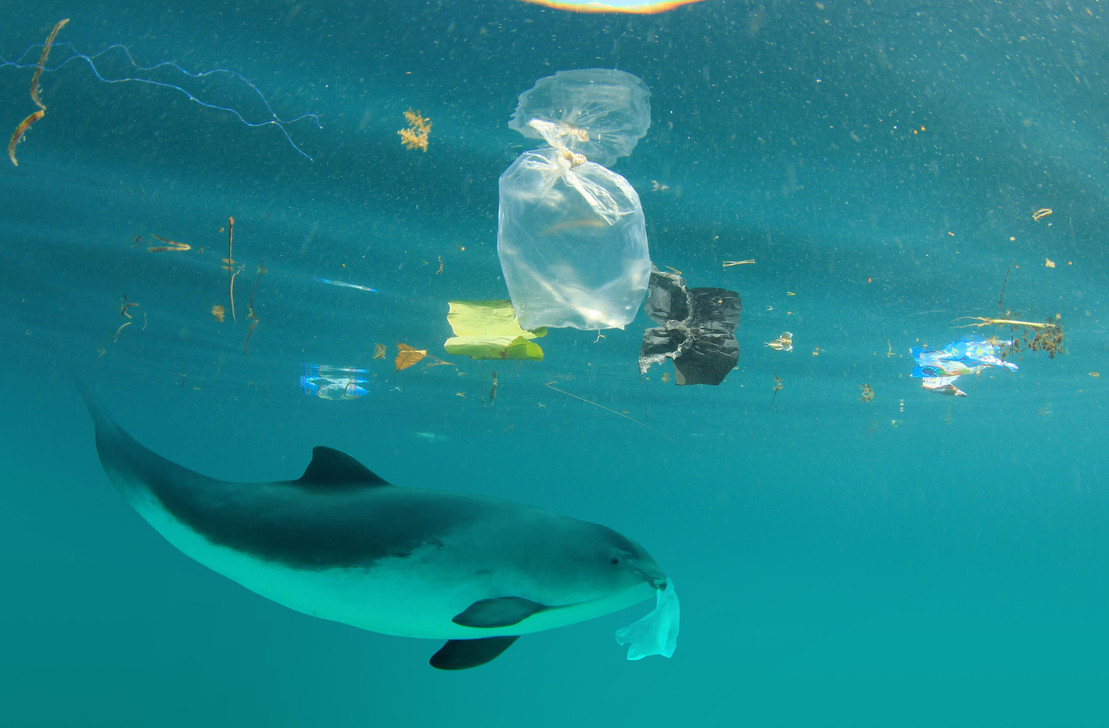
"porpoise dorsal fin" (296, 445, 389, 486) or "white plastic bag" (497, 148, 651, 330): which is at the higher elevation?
"white plastic bag" (497, 148, 651, 330)

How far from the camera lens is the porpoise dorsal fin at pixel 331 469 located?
263cm

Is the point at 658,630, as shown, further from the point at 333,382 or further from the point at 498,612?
the point at 333,382

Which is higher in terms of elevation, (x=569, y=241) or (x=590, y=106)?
(x=590, y=106)

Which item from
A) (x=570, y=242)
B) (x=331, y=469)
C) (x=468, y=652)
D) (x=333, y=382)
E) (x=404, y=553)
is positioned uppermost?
(x=570, y=242)

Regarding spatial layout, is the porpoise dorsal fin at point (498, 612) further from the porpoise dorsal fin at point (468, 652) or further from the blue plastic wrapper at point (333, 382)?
the blue plastic wrapper at point (333, 382)

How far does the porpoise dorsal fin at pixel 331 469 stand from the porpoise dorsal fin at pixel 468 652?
86 centimetres

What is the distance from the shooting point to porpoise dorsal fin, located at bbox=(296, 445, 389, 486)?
2.63 meters

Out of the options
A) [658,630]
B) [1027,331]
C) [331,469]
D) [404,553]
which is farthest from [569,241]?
[1027,331]

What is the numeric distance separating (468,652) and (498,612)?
373 mm

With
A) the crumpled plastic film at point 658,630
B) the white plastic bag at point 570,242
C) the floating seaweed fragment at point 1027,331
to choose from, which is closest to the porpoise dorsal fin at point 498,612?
the crumpled plastic film at point 658,630

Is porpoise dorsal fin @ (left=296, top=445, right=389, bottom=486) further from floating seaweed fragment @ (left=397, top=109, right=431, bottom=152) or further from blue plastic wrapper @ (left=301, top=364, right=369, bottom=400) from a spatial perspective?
blue plastic wrapper @ (left=301, top=364, right=369, bottom=400)

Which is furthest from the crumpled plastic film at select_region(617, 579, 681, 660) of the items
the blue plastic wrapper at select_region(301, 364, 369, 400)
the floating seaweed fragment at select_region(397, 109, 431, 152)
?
the blue plastic wrapper at select_region(301, 364, 369, 400)

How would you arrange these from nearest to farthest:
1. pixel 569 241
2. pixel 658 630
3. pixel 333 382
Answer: pixel 658 630, pixel 569 241, pixel 333 382

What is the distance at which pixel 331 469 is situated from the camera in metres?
2.66
